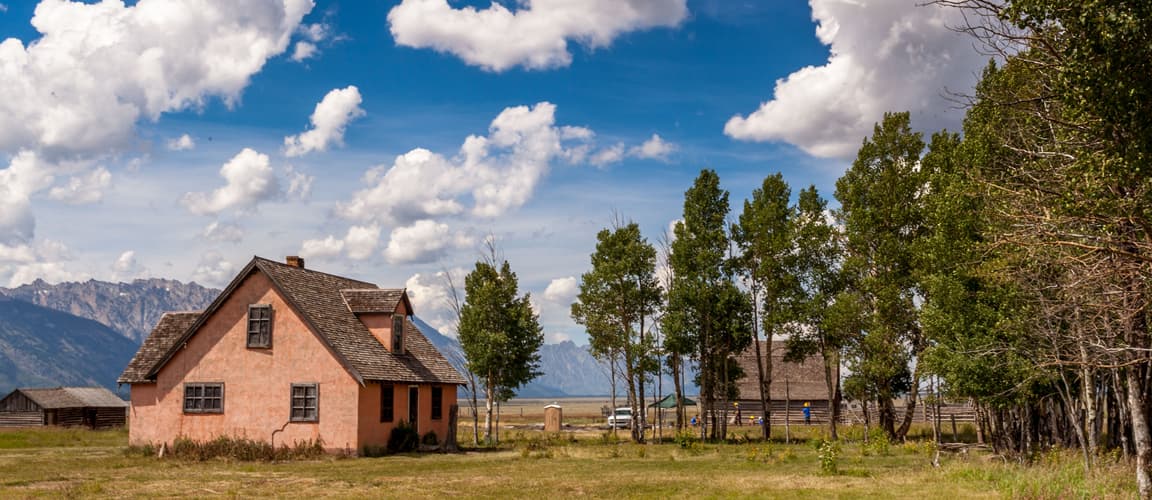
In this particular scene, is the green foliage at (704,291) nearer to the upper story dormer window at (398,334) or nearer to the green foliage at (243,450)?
the upper story dormer window at (398,334)

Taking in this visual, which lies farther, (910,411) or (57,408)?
(57,408)

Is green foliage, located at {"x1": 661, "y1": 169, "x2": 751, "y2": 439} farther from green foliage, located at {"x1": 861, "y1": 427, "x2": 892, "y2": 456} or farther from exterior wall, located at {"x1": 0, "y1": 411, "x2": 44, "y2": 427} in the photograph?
exterior wall, located at {"x1": 0, "y1": 411, "x2": 44, "y2": 427}

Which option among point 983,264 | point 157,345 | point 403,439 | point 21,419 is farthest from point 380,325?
point 21,419

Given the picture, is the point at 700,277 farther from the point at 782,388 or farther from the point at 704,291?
the point at 782,388

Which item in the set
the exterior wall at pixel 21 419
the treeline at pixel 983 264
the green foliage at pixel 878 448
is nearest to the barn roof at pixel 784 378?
the treeline at pixel 983 264

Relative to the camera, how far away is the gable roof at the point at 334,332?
37906 mm

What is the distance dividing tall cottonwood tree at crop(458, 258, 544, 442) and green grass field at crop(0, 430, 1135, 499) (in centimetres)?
1208

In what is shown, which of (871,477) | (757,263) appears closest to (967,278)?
(871,477)

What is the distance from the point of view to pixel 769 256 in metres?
50.8

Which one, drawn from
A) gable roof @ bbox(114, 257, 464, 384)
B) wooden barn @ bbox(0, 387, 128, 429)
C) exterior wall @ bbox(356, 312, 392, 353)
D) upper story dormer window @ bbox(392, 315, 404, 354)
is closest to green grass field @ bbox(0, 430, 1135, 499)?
gable roof @ bbox(114, 257, 464, 384)

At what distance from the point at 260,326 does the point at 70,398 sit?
160 ft

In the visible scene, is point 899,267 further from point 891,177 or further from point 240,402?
point 240,402

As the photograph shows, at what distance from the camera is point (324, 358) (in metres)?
37.8

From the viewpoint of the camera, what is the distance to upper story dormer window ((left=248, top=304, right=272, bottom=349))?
3862 cm
